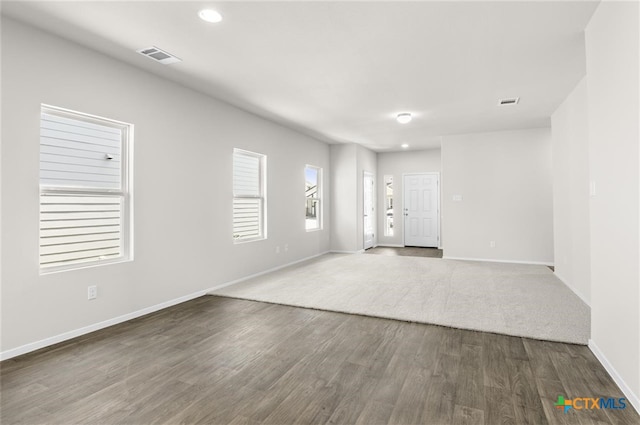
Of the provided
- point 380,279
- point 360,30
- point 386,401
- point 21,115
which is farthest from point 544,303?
point 21,115

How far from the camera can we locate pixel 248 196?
17.3ft

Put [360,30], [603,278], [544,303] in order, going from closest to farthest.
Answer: [603,278] < [360,30] < [544,303]

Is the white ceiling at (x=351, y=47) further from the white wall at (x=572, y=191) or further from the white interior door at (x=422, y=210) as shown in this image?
the white interior door at (x=422, y=210)

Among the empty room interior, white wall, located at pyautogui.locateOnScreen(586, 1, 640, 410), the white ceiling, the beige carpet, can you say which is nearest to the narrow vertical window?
the beige carpet

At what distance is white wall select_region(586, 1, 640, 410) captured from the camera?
1.88 m

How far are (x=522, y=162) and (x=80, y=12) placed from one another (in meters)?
6.92

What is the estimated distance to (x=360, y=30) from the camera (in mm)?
2793

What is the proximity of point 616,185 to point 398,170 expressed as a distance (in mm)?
7264

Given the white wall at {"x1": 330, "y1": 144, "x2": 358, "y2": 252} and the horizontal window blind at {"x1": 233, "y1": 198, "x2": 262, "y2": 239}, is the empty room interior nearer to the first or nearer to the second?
the horizontal window blind at {"x1": 233, "y1": 198, "x2": 262, "y2": 239}

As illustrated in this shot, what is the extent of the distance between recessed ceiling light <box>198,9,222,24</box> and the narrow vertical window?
7.30 meters

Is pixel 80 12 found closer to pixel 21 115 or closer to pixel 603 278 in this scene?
pixel 21 115

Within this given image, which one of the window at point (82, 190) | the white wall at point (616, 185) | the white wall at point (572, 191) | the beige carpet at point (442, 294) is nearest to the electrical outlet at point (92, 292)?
the window at point (82, 190)

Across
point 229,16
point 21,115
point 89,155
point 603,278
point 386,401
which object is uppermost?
point 229,16

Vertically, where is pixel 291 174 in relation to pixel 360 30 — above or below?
below
